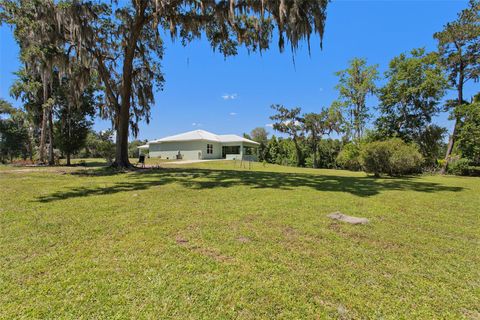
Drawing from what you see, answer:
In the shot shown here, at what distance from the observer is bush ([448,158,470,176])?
16.9 m

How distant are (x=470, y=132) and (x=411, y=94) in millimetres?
4847

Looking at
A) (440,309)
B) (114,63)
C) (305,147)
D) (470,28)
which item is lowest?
(440,309)

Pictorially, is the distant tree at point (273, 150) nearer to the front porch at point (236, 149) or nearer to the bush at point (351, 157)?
the front porch at point (236, 149)

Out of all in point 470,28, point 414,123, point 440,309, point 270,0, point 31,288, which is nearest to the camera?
point 440,309

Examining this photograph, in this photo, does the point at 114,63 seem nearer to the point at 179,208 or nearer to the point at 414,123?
the point at 179,208

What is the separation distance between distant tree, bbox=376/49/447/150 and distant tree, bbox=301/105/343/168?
6499 millimetres

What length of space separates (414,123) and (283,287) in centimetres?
2302

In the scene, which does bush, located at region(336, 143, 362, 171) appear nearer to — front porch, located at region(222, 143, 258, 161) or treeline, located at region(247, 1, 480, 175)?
treeline, located at region(247, 1, 480, 175)

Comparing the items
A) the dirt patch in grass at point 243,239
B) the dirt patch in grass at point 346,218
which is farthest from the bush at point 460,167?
the dirt patch in grass at point 243,239

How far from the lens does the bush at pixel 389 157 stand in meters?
12.5

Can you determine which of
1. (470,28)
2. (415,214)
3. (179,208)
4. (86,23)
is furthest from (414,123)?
(86,23)

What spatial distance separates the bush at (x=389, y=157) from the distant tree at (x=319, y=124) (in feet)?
47.8

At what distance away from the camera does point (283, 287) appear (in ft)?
7.50

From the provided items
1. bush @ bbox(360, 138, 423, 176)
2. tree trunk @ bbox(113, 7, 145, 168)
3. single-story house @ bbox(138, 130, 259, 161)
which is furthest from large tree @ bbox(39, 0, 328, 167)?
single-story house @ bbox(138, 130, 259, 161)
